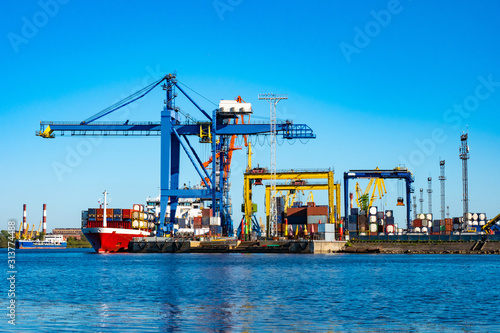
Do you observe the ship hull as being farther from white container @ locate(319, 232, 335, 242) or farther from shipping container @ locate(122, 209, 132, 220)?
white container @ locate(319, 232, 335, 242)

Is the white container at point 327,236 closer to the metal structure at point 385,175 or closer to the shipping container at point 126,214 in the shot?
the metal structure at point 385,175

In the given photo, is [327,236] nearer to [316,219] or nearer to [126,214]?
[316,219]

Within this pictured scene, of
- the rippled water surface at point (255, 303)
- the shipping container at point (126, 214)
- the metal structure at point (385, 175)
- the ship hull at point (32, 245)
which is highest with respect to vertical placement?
the metal structure at point (385, 175)

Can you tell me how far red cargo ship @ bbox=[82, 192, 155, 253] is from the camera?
311 feet

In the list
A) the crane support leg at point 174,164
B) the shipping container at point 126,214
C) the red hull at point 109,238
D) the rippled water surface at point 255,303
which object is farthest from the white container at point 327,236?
the rippled water surface at point 255,303

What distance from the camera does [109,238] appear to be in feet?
313

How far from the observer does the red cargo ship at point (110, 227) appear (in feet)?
311

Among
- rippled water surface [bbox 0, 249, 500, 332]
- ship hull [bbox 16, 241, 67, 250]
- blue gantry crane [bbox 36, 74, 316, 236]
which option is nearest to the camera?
rippled water surface [bbox 0, 249, 500, 332]

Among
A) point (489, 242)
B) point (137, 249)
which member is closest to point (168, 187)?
point (137, 249)

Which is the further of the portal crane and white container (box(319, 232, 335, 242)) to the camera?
the portal crane

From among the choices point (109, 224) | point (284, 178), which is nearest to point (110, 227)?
point (109, 224)

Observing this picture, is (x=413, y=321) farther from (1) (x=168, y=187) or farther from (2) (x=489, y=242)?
(2) (x=489, y=242)

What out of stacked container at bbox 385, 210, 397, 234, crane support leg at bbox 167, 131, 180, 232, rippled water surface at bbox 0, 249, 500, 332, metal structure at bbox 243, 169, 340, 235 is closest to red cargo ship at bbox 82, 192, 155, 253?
crane support leg at bbox 167, 131, 180, 232

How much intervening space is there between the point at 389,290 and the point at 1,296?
20892 millimetres
